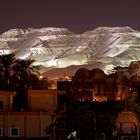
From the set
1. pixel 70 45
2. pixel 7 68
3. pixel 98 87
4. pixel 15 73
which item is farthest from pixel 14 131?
pixel 70 45

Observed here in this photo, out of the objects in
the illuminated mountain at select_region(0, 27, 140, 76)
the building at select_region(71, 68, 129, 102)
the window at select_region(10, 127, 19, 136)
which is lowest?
the window at select_region(10, 127, 19, 136)

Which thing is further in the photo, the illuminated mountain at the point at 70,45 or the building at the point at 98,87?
the illuminated mountain at the point at 70,45

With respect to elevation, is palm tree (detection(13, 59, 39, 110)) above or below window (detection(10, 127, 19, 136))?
above

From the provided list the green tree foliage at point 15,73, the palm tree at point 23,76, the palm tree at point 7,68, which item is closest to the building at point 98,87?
the palm tree at point 23,76

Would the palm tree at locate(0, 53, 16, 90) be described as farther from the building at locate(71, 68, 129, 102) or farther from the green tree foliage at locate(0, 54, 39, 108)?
the building at locate(71, 68, 129, 102)

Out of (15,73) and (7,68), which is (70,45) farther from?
(7,68)

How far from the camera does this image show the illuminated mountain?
359 feet

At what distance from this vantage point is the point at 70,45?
12769 centimetres

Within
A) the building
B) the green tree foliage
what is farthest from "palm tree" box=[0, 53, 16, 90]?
the building

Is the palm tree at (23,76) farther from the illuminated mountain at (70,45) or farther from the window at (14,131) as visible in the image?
the illuminated mountain at (70,45)

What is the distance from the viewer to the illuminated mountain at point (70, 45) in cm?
10950

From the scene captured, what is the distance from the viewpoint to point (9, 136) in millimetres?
27250

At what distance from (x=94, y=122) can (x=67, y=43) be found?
107 metres

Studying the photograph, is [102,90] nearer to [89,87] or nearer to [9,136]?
[89,87]
